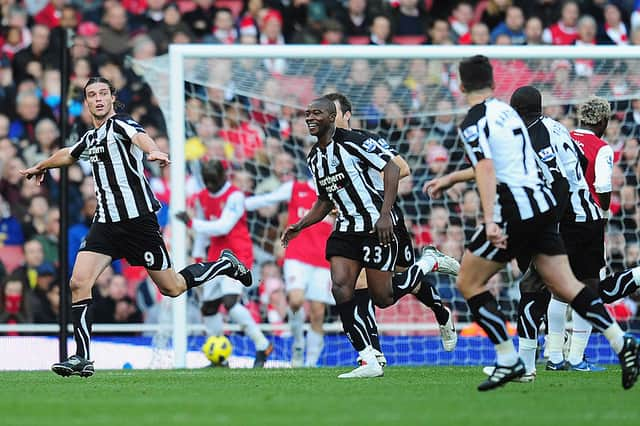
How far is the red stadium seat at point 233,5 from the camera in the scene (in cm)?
1875

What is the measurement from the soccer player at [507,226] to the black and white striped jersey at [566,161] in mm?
1321

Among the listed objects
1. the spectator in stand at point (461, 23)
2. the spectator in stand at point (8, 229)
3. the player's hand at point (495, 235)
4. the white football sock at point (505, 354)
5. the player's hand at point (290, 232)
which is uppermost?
the spectator in stand at point (461, 23)

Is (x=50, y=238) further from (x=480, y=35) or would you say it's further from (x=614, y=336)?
(x=614, y=336)

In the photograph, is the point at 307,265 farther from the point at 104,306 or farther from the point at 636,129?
the point at 636,129

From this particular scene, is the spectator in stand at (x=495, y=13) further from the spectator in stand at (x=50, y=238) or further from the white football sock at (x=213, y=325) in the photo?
the white football sock at (x=213, y=325)

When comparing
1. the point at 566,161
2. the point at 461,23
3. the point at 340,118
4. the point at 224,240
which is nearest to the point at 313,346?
the point at 224,240

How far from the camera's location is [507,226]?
7.83 meters

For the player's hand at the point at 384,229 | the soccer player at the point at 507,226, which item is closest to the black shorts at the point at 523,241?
the soccer player at the point at 507,226

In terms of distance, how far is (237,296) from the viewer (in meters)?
13.5

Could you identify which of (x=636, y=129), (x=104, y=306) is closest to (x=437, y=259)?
(x=636, y=129)

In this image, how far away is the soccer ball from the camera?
13.1 m

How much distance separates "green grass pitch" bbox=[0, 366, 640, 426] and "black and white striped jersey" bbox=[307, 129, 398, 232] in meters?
1.26

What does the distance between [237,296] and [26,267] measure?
2911 millimetres

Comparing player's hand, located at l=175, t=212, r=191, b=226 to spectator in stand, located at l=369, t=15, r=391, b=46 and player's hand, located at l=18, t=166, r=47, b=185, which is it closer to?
player's hand, located at l=18, t=166, r=47, b=185
